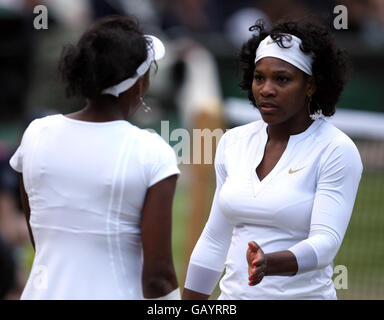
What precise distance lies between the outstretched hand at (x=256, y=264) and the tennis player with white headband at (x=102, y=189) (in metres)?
0.34

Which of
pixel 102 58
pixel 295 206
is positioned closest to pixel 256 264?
pixel 295 206

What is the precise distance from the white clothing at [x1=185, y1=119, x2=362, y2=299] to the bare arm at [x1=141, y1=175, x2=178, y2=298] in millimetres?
328

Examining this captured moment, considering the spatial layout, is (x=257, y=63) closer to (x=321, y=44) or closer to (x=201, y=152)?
(x=321, y=44)

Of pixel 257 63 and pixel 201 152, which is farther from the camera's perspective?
pixel 201 152

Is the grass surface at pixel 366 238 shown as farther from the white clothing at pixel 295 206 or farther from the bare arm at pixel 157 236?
the bare arm at pixel 157 236

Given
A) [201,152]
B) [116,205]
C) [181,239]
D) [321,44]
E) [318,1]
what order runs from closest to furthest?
[116,205], [321,44], [201,152], [181,239], [318,1]

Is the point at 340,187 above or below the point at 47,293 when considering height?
above

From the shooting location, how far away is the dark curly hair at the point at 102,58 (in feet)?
12.0

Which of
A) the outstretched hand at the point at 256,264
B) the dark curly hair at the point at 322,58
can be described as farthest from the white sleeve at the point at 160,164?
the dark curly hair at the point at 322,58

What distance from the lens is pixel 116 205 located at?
3566mm

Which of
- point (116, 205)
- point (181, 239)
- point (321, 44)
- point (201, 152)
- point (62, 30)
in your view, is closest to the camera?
point (116, 205)

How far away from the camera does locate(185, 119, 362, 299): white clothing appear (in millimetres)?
3602
